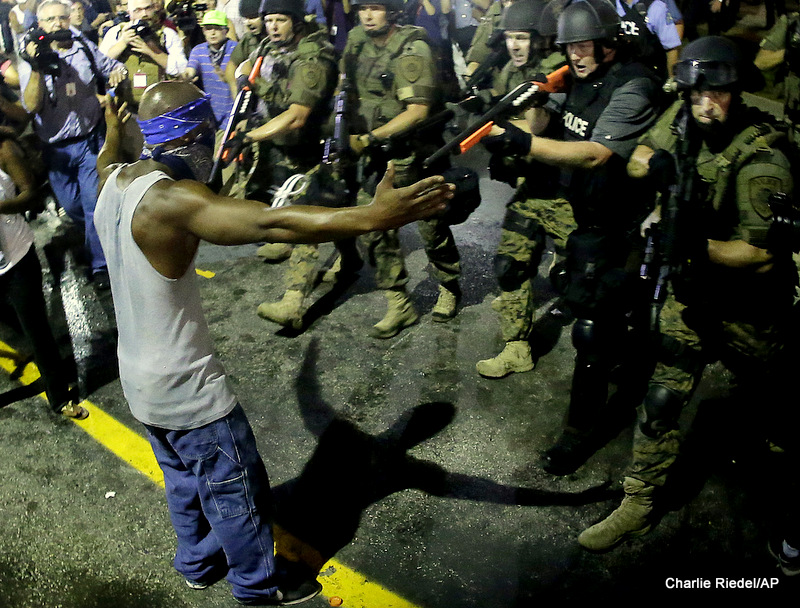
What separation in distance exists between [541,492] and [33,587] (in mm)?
2258

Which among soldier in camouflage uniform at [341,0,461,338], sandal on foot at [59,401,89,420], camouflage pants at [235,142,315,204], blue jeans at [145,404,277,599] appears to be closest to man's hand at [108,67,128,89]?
camouflage pants at [235,142,315,204]

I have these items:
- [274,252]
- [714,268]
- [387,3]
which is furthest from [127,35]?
[714,268]

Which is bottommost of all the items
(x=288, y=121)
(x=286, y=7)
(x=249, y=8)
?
(x=288, y=121)

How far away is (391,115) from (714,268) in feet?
8.19

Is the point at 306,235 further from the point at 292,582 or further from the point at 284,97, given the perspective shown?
the point at 284,97

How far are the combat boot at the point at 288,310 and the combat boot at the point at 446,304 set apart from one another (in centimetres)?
93

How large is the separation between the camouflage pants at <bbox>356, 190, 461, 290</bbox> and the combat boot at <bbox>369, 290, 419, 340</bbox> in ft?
0.23

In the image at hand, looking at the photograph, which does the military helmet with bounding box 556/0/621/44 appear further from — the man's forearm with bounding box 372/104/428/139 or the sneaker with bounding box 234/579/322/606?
the sneaker with bounding box 234/579/322/606

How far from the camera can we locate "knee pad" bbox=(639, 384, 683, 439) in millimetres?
2773

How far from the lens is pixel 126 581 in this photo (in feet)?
9.39

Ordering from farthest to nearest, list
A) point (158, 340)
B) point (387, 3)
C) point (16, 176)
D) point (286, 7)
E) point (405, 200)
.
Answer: point (286, 7)
point (387, 3)
point (16, 176)
point (158, 340)
point (405, 200)

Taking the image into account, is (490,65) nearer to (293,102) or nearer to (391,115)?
(391,115)

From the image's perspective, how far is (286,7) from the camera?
4.80 m

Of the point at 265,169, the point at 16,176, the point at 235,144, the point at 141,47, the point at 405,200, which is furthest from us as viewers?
the point at 141,47
